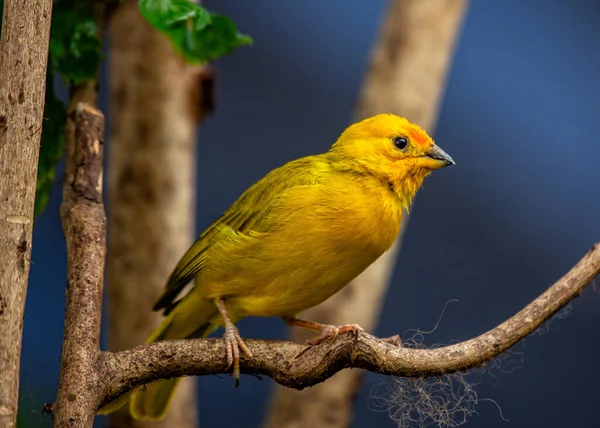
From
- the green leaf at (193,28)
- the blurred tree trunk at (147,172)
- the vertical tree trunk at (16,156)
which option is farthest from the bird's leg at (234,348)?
the blurred tree trunk at (147,172)

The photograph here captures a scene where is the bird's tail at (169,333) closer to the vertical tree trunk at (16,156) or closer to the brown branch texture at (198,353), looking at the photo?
the brown branch texture at (198,353)

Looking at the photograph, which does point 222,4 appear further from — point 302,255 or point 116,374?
point 116,374

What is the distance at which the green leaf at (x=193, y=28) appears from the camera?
299 cm

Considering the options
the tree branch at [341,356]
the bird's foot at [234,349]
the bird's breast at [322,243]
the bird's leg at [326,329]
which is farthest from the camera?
the bird's breast at [322,243]

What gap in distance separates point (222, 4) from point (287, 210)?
386cm

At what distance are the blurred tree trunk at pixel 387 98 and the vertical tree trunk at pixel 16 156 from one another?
2.69m

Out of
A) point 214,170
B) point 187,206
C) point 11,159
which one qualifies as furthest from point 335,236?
point 214,170

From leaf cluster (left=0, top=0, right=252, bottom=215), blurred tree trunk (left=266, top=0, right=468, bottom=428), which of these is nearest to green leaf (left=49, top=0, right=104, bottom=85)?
leaf cluster (left=0, top=0, right=252, bottom=215)

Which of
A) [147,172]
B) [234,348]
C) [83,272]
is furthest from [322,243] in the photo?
[147,172]

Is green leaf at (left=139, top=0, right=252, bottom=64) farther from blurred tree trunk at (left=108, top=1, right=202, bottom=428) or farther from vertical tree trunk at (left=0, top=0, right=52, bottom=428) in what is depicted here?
blurred tree trunk at (left=108, top=1, right=202, bottom=428)

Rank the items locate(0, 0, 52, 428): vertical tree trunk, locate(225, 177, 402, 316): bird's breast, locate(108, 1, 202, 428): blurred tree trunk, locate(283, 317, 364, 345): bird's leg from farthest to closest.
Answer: locate(108, 1, 202, 428): blurred tree trunk → locate(225, 177, 402, 316): bird's breast → locate(283, 317, 364, 345): bird's leg → locate(0, 0, 52, 428): vertical tree trunk

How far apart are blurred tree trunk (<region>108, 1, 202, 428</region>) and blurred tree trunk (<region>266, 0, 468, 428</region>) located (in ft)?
2.16

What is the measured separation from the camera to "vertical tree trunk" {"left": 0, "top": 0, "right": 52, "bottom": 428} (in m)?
2.26

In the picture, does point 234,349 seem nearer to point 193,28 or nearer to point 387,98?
point 193,28
